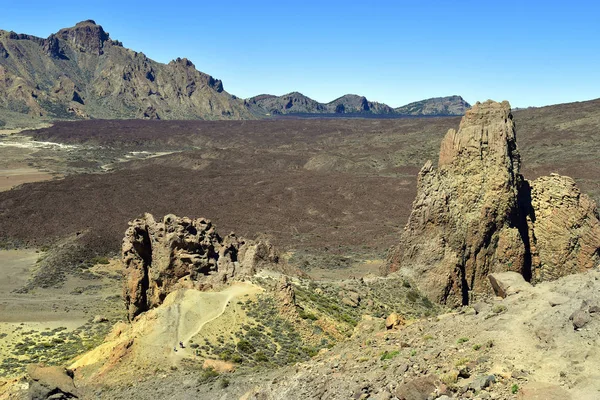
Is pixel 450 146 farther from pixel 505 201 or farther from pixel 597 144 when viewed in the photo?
pixel 597 144

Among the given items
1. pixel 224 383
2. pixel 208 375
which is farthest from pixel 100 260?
pixel 224 383

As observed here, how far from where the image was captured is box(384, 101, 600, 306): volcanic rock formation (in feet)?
91.9

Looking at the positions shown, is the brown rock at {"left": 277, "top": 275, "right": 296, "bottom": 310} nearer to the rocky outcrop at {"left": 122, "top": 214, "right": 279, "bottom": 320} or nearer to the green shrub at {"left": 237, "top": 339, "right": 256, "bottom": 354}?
the green shrub at {"left": 237, "top": 339, "right": 256, "bottom": 354}

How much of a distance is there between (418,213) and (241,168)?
105 meters

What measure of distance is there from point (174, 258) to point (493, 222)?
1920 centimetres

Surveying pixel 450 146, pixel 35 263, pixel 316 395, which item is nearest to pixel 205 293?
pixel 316 395

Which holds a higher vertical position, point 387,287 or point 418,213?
point 418,213

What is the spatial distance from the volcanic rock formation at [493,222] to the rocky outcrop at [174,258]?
1024 cm

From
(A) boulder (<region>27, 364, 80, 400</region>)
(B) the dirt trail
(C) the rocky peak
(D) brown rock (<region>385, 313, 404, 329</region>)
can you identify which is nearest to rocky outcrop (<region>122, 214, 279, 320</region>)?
(B) the dirt trail

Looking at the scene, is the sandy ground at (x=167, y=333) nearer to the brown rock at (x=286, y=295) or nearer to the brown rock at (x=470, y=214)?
the brown rock at (x=286, y=295)

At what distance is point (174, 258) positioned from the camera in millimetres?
30266

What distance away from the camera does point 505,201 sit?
90.9ft

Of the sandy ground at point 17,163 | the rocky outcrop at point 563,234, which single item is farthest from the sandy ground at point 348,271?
the sandy ground at point 17,163

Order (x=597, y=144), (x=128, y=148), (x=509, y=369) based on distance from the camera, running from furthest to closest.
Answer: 1. (x=128, y=148)
2. (x=597, y=144)
3. (x=509, y=369)
